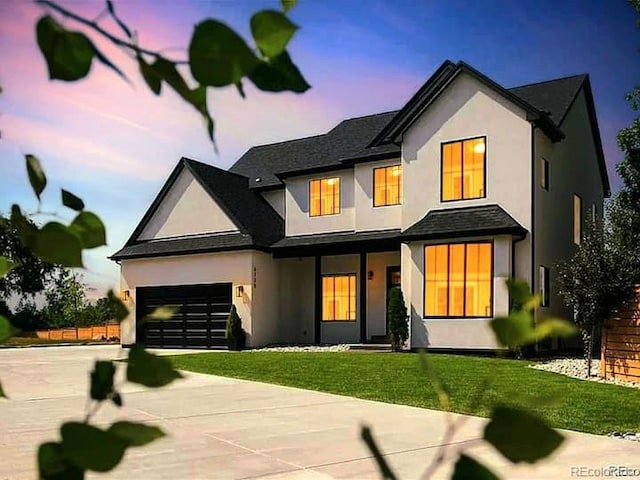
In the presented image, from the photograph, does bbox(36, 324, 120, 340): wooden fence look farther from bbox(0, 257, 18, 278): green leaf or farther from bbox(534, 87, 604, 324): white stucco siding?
bbox(0, 257, 18, 278): green leaf

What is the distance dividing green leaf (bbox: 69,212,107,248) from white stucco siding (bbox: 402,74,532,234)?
17.8 metres

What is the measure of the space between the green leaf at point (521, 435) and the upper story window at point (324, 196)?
21938mm

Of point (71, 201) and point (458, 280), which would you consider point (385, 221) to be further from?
point (71, 201)

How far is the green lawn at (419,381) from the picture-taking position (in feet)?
26.7

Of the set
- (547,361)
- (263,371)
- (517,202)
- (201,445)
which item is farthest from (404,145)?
(201,445)

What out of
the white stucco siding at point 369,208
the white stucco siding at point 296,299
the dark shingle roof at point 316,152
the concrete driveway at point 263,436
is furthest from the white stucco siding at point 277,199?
the concrete driveway at point 263,436

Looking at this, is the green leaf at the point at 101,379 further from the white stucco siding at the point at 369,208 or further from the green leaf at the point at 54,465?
the white stucco siding at the point at 369,208

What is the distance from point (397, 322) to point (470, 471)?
1823 centimetres

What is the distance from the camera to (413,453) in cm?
592

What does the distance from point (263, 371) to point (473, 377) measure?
13.1 ft

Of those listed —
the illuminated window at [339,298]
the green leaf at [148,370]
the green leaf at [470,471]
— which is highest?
the green leaf at [148,370]

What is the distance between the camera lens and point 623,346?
12.7 m

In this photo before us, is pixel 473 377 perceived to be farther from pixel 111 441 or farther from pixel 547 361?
pixel 111 441

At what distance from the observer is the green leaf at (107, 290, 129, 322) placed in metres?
0.69
